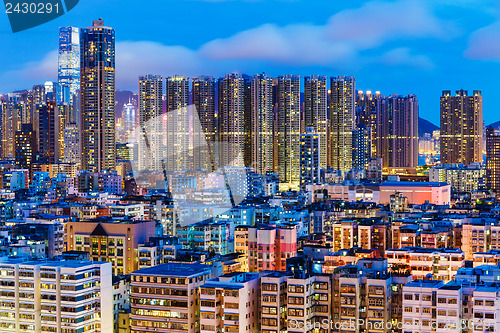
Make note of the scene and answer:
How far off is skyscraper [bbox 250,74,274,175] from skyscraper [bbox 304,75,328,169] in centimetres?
138

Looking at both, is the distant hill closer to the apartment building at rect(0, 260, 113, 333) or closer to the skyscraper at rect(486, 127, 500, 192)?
the skyscraper at rect(486, 127, 500, 192)

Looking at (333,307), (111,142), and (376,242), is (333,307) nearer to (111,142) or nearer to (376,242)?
(376,242)

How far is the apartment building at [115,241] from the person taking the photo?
11.1m

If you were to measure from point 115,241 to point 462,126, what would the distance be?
27.8m

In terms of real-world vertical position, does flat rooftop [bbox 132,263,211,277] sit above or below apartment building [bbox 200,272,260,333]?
above

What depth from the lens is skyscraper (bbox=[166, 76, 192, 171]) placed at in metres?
24.0

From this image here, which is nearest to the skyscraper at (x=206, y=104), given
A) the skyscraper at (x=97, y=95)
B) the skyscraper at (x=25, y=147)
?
the skyscraper at (x=97, y=95)

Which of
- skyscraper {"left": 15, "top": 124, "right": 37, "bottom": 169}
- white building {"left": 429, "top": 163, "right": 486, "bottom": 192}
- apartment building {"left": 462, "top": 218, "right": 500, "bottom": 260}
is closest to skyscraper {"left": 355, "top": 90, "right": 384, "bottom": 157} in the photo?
white building {"left": 429, "top": 163, "right": 486, "bottom": 192}

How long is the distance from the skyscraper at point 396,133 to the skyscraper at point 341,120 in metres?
7.14

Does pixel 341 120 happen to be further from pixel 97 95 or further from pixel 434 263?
pixel 434 263

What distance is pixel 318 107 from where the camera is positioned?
30.1 metres

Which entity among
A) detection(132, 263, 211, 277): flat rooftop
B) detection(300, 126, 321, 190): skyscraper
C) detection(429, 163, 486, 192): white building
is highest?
detection(300, 126, 321, 190): skyscraper

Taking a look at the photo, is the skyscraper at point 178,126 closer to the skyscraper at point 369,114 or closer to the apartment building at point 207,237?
the apartment building at point 207,237

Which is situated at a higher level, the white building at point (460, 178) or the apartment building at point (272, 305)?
the white building at point (460, 178)
